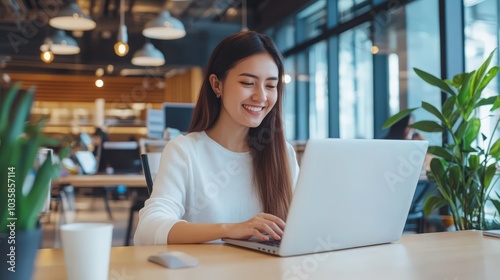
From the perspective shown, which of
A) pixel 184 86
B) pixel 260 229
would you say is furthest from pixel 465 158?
pixel 184 86

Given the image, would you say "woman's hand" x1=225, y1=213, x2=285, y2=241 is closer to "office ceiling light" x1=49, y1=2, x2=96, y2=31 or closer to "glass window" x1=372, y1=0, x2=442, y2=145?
"glass window" x1=372, y1=0, x2=442, y2=145

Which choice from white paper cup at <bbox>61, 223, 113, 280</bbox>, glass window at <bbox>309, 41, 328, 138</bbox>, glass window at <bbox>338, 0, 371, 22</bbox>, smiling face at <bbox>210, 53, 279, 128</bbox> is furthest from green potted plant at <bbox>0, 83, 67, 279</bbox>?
glass window at <bbox>309, 41, 328, 138</bbox>

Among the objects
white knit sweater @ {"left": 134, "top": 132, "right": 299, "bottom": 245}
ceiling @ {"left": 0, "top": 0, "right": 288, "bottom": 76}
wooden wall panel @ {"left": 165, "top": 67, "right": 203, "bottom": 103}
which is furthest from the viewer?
wooden wall panel @ {"left": 165, "top": 67, "right": 203, "bottom": 103}

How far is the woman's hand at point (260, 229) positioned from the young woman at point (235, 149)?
1.06 ft

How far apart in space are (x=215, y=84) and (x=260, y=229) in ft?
2.23

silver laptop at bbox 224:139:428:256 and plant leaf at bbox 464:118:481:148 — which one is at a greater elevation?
plant leaf at bbox 464:118:481:148

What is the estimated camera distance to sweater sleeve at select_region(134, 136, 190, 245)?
1.40m

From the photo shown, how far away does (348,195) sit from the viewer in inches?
44.6

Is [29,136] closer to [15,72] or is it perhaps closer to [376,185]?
[376,185]

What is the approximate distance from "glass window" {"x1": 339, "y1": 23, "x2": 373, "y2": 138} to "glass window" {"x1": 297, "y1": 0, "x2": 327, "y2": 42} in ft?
2.04

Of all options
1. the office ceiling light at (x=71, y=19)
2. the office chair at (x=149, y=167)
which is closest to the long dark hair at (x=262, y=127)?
the office chair at (x=149, y=167)

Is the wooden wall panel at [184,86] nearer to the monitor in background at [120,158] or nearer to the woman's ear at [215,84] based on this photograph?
the monitor in background at [120,158]

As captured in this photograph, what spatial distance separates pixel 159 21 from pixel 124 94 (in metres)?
8.78

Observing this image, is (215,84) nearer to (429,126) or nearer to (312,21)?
(429,126)
